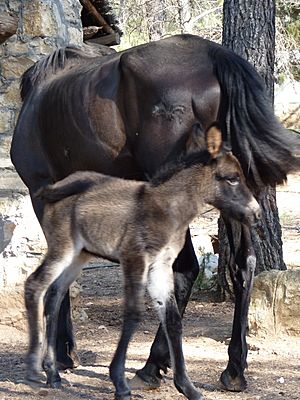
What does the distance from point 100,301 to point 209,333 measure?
1.70 m

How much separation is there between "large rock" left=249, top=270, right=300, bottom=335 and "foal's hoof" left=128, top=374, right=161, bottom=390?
1292mm

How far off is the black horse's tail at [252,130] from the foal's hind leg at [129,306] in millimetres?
852

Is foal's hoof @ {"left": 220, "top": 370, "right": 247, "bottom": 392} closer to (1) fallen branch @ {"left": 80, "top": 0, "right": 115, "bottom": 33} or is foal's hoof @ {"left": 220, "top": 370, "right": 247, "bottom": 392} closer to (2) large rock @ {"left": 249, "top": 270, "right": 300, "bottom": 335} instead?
(2) large rock @ {"left": 249, "top": 270, "right": 300, "bottom": 335}

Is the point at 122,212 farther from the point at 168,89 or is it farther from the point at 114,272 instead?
the point at 114,272

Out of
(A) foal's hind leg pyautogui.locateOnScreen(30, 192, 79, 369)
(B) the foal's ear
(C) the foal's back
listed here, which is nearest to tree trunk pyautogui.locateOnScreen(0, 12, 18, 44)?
(A) foal's hind leg pyautogui.locateOnScreen(30, 192, 79, 369)

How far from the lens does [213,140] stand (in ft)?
14.1

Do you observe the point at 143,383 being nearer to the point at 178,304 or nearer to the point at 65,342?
the point at 178,304

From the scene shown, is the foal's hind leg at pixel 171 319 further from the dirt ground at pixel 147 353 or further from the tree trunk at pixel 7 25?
the tree trunk at pixel 7 25

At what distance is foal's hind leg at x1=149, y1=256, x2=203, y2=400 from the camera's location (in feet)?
14.4

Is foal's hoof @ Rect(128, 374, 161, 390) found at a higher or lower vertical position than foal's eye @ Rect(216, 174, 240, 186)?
lower

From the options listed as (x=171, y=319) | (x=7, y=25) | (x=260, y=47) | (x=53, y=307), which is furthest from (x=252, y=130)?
(x=7, y=25)

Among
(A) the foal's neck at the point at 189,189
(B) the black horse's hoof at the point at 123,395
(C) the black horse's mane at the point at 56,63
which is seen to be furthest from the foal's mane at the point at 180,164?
(C) the black horse's mane at the point at 56,63

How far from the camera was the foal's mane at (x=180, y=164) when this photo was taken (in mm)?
4363

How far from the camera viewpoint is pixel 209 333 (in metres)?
6.52
